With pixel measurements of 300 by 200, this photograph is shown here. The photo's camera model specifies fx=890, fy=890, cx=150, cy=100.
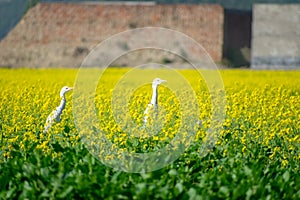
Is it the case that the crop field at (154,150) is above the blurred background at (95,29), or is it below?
below

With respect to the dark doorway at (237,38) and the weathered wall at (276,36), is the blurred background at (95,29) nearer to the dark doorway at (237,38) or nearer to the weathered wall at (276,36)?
the dark doorway at (237,38)

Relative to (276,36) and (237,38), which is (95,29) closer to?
(237,38)

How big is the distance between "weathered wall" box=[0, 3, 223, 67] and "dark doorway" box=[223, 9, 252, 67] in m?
1.35

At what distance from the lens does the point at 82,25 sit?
4347 centimetres

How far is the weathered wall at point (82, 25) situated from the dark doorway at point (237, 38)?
1353mm

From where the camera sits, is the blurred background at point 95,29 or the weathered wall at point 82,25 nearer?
the blurred background at point 95,29

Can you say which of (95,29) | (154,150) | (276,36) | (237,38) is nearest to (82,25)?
(95,29)

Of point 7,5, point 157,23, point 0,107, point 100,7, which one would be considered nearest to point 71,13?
point 100,7

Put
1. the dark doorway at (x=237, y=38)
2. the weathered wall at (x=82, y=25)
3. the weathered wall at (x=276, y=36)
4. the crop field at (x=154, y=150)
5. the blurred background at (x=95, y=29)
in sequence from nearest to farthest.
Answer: the crop field at (x=154, y=150) → the weathered wall at (x=276, y=36) → the blurred background at (x=95, y=29) → the weathered wall at (x=82, y=25) → the dark doorway at (x=237, y=38)

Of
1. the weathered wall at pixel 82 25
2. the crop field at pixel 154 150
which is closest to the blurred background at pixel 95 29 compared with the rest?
the weathered wall at pixel 82 25

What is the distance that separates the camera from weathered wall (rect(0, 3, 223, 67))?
43.0 meters

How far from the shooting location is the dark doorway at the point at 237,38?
4366cm

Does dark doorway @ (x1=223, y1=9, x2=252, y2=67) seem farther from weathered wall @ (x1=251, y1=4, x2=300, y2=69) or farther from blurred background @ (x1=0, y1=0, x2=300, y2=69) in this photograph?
weathered wall @ (x1=251, y1=4, x2=300, y2=69)

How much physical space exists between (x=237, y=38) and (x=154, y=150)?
36785 millimetres
